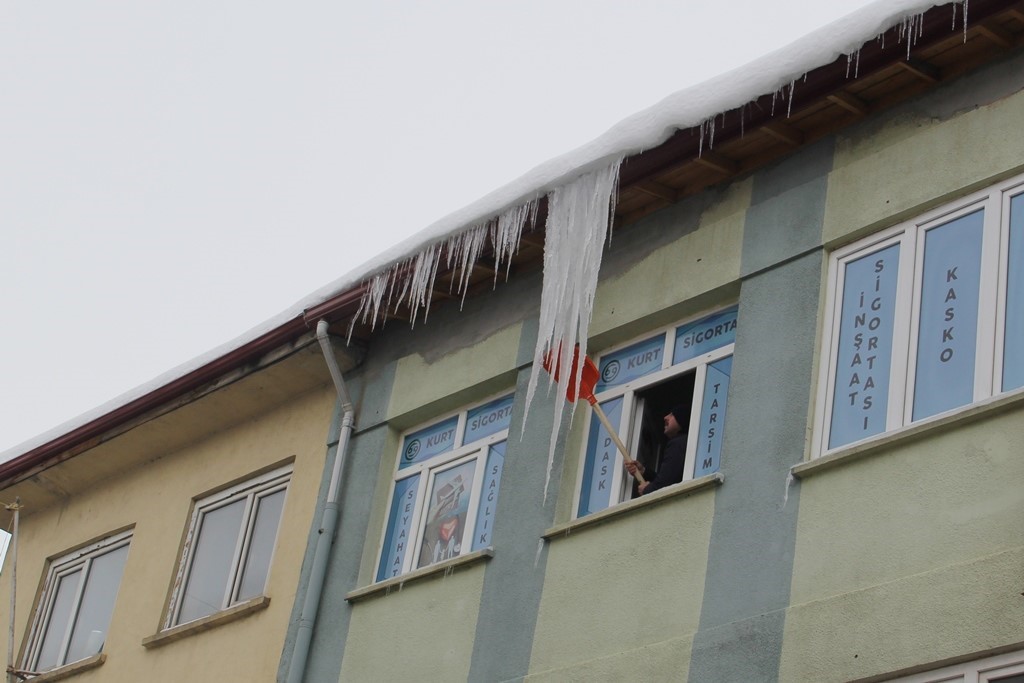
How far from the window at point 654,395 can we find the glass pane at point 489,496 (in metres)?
0.83

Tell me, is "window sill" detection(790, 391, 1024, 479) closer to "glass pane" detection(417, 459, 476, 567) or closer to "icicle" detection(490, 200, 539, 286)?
A: "icicle" detection(490, 200, 539, 286)

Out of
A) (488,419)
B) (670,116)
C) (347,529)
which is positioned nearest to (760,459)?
(670,116)

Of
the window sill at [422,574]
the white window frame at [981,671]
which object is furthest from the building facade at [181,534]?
the white window frame at [981,671]

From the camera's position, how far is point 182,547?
14.2 meters

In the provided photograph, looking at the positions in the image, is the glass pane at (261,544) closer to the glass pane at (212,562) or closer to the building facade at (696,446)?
the building facade at (696,446)

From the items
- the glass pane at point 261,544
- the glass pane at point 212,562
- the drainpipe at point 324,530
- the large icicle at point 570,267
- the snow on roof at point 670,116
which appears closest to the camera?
the snow on roof at point 670,116

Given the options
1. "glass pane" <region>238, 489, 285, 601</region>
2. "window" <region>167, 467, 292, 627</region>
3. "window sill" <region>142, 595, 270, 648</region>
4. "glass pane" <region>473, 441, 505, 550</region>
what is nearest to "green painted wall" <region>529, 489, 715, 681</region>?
"glass pane" <region>473, 441, 505, 550</region>

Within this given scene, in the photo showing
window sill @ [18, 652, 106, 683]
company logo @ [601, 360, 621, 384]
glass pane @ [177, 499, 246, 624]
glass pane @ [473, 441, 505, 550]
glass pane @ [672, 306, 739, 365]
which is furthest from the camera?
window sill @ [18, 652, 106, 683]

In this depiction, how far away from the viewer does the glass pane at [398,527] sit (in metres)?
12.1

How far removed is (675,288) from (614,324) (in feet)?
1.69

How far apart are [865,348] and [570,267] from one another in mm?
2413

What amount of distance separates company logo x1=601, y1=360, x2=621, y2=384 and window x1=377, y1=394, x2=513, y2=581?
0.81 meters

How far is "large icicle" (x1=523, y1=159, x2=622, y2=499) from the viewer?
10.9m

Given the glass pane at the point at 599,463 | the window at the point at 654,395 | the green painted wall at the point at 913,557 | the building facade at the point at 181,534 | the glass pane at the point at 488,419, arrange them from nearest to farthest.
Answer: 1. the green painted wall at the point at 913,557
2. the window at the point at 654,395
3. the glass pane at the point at 599,463
4. the glass pane at the point at 488,419
5. the building facade at the point at 181,534
